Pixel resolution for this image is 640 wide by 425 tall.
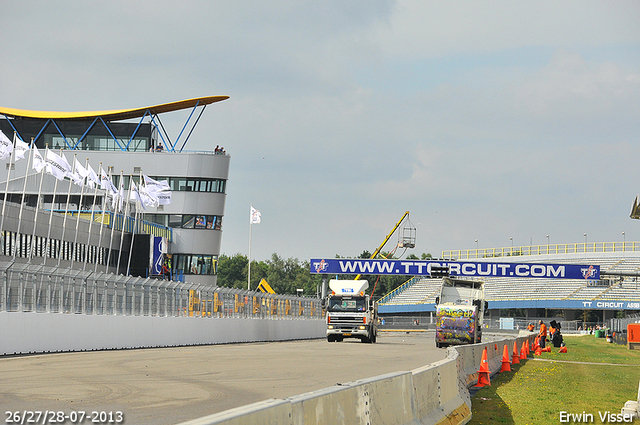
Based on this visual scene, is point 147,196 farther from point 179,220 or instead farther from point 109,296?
point 109,296

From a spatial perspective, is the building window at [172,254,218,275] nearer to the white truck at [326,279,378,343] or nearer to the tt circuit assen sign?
the tt circuit assen sign

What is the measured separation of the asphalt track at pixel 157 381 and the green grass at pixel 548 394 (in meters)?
3.09

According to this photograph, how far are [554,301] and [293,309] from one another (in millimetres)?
51302

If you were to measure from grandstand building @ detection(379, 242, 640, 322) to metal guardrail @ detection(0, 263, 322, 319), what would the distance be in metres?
58.6

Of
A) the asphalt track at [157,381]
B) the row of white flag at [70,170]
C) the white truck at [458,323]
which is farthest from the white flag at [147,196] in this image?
the asphalt track at [157,381]

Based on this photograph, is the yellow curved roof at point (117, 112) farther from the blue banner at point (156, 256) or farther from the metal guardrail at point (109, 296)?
the metal guardrail at point (109, 296)

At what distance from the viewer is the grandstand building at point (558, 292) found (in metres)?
93.1

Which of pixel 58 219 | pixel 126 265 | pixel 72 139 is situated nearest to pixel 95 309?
pixel 58 219

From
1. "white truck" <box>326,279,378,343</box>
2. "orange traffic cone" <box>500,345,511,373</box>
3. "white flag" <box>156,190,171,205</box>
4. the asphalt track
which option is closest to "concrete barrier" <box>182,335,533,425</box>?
the asphalt track

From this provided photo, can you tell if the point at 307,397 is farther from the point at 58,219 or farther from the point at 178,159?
the point at 178,159

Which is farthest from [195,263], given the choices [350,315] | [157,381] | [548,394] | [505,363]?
[548,394]

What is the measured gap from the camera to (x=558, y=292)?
327 feet

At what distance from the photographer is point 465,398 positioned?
44.1 ft

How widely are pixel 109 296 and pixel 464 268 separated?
A: 48.1 meters
